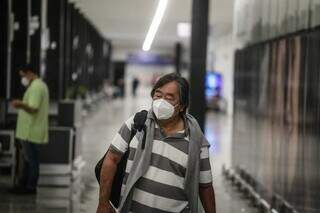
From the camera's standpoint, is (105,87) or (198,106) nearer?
(198,106)

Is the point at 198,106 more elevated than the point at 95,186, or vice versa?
the point at 198,106

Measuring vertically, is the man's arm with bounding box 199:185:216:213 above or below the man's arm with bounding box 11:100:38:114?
below

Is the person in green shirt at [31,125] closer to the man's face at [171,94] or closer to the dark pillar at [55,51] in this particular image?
the man's face at [171,94]

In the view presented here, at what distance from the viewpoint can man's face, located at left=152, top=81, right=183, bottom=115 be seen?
423cm

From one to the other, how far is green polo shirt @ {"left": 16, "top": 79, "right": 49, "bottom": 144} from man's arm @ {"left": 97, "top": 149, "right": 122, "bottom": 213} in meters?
5.48

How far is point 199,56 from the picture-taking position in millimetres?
11086

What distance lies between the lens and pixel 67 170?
11102 mm

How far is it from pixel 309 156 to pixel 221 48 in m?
31.7

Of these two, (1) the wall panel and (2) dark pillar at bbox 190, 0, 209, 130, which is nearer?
(1) the wall panel

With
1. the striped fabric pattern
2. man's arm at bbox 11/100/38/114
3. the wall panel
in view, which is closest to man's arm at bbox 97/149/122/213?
the striped fabric pattern

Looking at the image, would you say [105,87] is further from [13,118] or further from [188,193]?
[188,193]

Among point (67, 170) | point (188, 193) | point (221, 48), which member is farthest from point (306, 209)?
point (221, 48)

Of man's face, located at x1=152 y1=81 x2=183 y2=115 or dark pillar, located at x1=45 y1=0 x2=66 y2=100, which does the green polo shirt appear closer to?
man's face, located at x1=152 y1=81 x2=183 y2=115

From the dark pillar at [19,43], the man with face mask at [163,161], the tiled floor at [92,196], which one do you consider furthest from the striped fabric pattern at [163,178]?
the dark pillar at [19,43]
